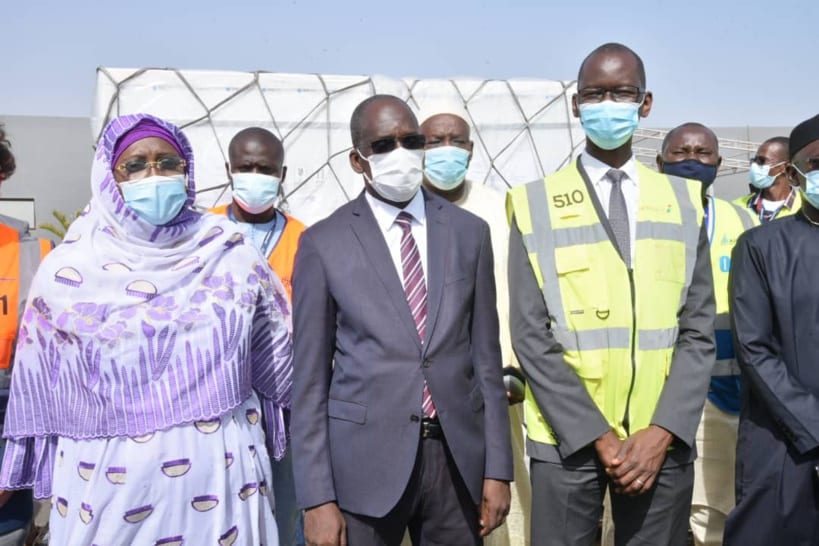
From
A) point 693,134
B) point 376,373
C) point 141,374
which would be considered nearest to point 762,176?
point 693,134

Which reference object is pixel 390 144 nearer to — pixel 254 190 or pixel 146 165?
pixel 146 165

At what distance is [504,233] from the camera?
289 cm

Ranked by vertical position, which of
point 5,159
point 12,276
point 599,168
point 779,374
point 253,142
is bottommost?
point 779,374

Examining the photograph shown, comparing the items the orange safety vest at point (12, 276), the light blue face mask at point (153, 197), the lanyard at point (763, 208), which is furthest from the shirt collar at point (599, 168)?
the lanyard at point (763, 208)

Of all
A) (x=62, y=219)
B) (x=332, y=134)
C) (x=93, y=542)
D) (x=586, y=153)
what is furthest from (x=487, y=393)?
(x=62, y=219)

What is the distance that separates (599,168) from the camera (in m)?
2.14

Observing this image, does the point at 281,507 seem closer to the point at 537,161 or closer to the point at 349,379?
the point at 349,379

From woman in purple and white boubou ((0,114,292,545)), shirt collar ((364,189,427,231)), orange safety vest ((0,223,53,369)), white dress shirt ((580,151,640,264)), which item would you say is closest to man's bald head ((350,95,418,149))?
shirt collar ((364,189,427,231))

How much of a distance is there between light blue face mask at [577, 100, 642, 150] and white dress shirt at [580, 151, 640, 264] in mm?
66

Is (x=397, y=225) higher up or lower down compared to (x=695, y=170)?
lower down

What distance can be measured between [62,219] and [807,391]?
9.47 meters

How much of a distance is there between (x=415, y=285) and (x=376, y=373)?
24 centimetres

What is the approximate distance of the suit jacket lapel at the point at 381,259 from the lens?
1781mm

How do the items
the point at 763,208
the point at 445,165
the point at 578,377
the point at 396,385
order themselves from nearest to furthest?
the point at 396,385 → the point at 578,377 → the point at 445,165 → the point at 763,208
